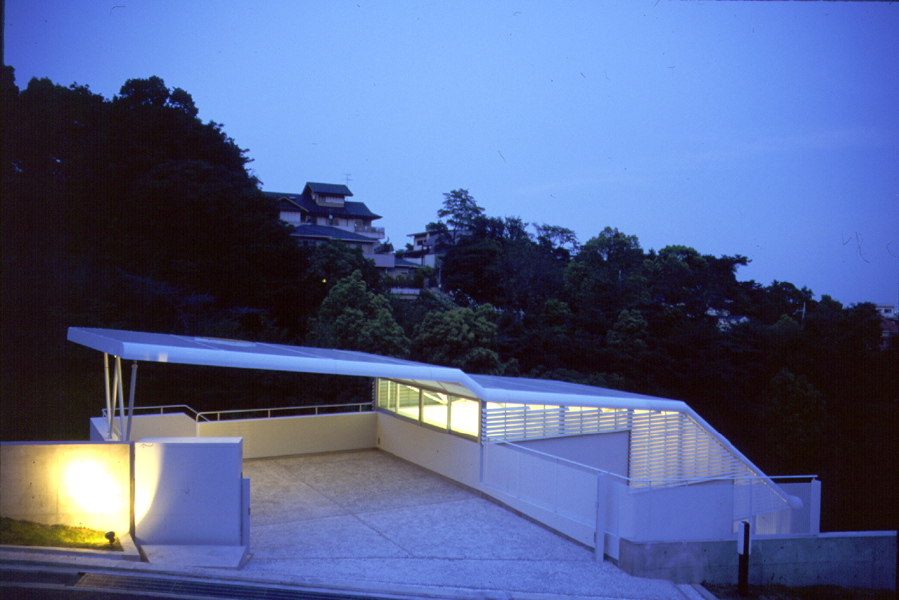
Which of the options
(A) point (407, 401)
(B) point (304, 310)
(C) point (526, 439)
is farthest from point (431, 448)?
(B) point (304, 310)

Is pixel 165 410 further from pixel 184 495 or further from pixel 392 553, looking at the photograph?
pixel 392 553

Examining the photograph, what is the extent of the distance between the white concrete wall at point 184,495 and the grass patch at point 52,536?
0.45 meters

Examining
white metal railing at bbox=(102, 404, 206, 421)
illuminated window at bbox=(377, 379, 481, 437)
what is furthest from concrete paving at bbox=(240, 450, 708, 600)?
white metal railing at bbox=(102, 404, 206, 421)

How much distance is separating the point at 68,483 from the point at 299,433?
257 inches

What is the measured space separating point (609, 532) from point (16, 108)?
3026 centimetres

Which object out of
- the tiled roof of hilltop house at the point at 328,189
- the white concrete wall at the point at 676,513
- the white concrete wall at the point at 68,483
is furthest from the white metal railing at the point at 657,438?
the tiled roof of hilltop house at the point at 328,189

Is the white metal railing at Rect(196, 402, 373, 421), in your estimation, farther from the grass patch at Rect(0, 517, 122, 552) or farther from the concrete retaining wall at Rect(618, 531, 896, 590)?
the concrete retaining wall at Rect(618, 531, 896, 590)

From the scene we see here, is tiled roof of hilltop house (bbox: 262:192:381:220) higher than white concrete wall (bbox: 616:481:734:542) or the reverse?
higher

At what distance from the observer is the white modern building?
344 inches

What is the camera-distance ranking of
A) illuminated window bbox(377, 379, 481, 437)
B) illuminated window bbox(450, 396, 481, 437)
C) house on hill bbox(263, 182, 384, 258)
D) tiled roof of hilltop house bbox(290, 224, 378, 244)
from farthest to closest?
house on hill bbox(263, 182, 384, 258) < tiled roof of hilltop house bbox(290, 224, 378, 244) < illuminated window bbox(377, 379, 481, 437) < illuminated window bbox(450, 396, 481, 437)

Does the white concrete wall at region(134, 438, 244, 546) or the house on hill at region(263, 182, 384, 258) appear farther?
the house on hill at region(263, 182, 384, 258)

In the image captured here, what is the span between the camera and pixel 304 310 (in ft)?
110

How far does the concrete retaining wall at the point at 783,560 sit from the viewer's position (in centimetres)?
831

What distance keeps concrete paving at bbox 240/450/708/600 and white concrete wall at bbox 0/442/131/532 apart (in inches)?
70.2
